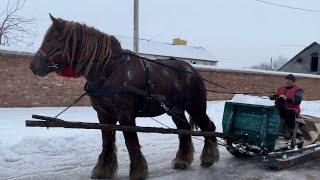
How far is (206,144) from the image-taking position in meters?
A: 6.37

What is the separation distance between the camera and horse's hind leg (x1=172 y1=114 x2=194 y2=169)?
607 centimetres

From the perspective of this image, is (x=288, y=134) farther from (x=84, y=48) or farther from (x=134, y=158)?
(x=84, y=48)

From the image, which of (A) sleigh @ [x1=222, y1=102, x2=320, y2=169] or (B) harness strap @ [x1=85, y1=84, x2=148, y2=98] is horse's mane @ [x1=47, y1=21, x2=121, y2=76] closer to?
(B) harness strap @ [x1=85, y1=84, x2=148, y2=98]

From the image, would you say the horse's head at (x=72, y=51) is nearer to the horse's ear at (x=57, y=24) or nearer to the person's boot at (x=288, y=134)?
the horse's ear at (x=57, y=24)

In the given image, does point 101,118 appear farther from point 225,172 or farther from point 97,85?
→ point 225,172

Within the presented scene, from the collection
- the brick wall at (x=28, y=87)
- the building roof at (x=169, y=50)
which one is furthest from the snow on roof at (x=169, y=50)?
the brick wall at (x=28, y=87)

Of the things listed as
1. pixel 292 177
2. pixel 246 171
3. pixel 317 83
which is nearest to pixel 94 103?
pixel 246 171

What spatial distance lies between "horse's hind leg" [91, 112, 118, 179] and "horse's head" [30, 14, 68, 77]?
0.93 meters

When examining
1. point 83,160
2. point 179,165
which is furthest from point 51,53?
point 179,165

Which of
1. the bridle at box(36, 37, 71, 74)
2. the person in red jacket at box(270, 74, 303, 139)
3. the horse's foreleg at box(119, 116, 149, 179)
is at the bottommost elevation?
the horse's foreleg at box(119, 116, 149, 179)

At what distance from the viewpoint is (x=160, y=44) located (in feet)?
142

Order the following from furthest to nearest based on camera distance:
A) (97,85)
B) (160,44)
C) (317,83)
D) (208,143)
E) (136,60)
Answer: (160,44) → (317,83) → (208,143) → (136,60) → (97,85)

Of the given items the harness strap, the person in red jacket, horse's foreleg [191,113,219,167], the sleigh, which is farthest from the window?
the harness strap

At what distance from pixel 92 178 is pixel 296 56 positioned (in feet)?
136
